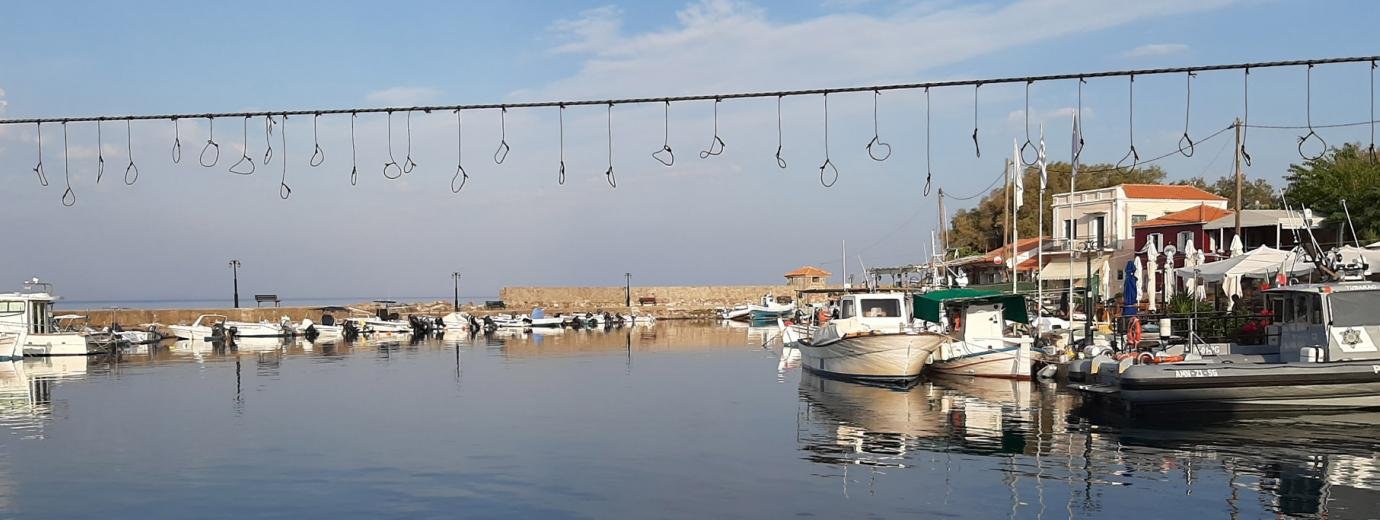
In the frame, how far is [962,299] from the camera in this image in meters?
32.7

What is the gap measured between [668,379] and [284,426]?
15132 millimetres

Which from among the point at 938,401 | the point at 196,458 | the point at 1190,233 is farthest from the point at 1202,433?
the point at 1190,233

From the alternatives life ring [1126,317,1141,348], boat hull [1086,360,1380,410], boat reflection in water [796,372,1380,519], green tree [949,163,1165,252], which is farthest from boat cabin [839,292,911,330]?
green tree [949,163,1165,252]

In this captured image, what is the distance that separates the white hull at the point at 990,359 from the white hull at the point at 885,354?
0.88 m

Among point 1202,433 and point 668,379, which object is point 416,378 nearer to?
point 668,379

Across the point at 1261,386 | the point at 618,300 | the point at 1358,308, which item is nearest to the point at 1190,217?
the point at 1358,308

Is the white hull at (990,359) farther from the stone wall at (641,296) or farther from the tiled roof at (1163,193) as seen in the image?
the stone wall at (641,296)

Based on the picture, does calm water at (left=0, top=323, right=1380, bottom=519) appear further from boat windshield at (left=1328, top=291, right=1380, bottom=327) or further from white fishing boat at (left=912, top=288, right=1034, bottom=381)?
boat windshield at (left=1328, top=291, right=1380, bottom=327)

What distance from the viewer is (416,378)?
40.4m

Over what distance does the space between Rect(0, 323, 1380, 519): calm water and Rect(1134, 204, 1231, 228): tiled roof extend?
25.8 metres

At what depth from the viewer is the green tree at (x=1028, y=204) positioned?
3113 inches

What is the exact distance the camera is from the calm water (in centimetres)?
1650

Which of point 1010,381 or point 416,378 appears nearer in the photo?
point 1010,381

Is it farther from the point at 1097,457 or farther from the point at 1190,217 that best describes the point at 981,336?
the point at 1190,217
